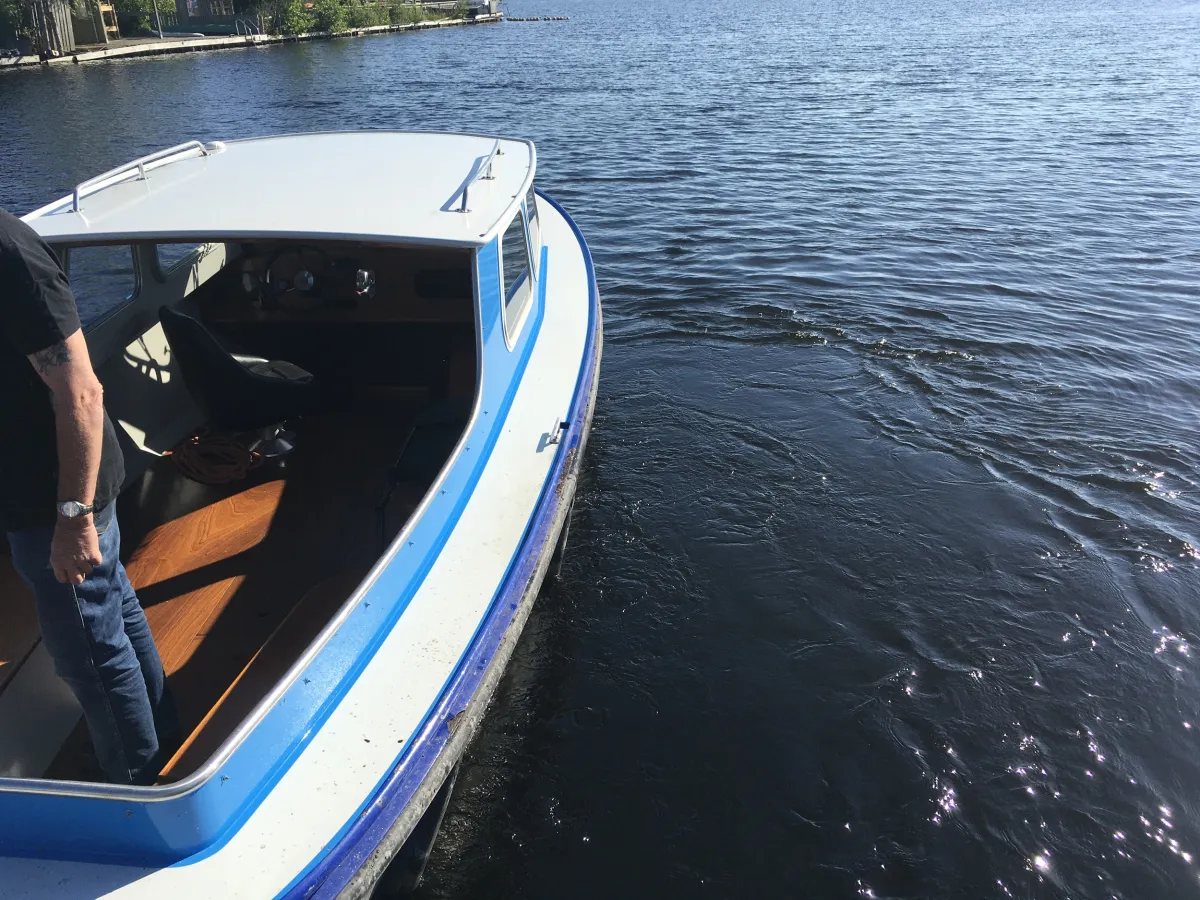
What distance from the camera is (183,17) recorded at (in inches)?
2152

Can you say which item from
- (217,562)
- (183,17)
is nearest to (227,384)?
(217,562)

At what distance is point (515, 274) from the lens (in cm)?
627

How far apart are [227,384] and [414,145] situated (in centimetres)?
279

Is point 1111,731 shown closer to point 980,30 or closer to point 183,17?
point 980,30

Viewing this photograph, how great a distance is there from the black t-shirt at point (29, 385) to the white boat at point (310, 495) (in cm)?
83

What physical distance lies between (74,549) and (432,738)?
1.45 m

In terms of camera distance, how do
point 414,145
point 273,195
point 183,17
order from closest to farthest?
1. point 273,195
2. point 414,145
3. point 183,17

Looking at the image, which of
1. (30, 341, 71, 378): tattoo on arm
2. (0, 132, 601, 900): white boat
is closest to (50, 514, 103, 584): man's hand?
(30, 341, 71, 378): tattoo on arm

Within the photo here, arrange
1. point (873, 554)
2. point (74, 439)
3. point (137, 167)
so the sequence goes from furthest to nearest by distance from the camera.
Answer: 1. point (873, 554)
2. point (137, 167)
3. point (74, 439)

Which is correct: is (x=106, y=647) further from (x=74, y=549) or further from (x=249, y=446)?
(x=249, y=446)

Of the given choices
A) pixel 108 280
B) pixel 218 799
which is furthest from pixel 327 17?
pixel 218 799

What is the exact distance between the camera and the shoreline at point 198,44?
38188 millimetres

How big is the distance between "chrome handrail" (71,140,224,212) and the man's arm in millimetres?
3070

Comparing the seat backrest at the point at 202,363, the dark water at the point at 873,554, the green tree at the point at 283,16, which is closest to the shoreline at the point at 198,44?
the green tree at the point at 283,16
